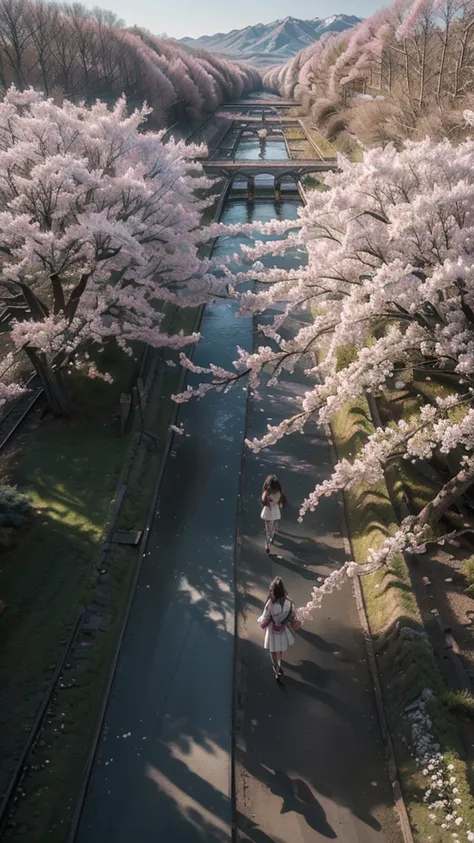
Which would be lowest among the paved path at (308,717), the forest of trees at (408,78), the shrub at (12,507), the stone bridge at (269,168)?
the paved path at (308,717)

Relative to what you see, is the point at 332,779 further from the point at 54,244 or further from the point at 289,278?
the point at 54,244

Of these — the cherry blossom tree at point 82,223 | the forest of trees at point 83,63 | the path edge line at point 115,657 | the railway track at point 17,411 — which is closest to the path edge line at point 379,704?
the path edge line at point 115,657

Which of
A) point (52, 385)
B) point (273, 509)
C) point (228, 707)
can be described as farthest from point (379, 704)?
point (52, 385)

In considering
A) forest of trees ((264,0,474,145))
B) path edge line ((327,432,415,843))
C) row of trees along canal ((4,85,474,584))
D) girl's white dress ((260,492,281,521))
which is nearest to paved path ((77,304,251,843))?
girl's white dress ((260,492,281,521))

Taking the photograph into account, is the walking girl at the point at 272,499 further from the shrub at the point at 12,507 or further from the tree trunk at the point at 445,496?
the shrub at the point at 12,507

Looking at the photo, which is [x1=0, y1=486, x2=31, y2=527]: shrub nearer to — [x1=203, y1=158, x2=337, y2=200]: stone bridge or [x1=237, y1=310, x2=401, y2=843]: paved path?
[x1=237, y1=310, x2=401, y2=843]: paved path

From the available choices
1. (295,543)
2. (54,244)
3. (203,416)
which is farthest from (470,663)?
(54,244)

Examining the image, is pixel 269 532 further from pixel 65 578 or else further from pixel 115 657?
pixel 65 578
